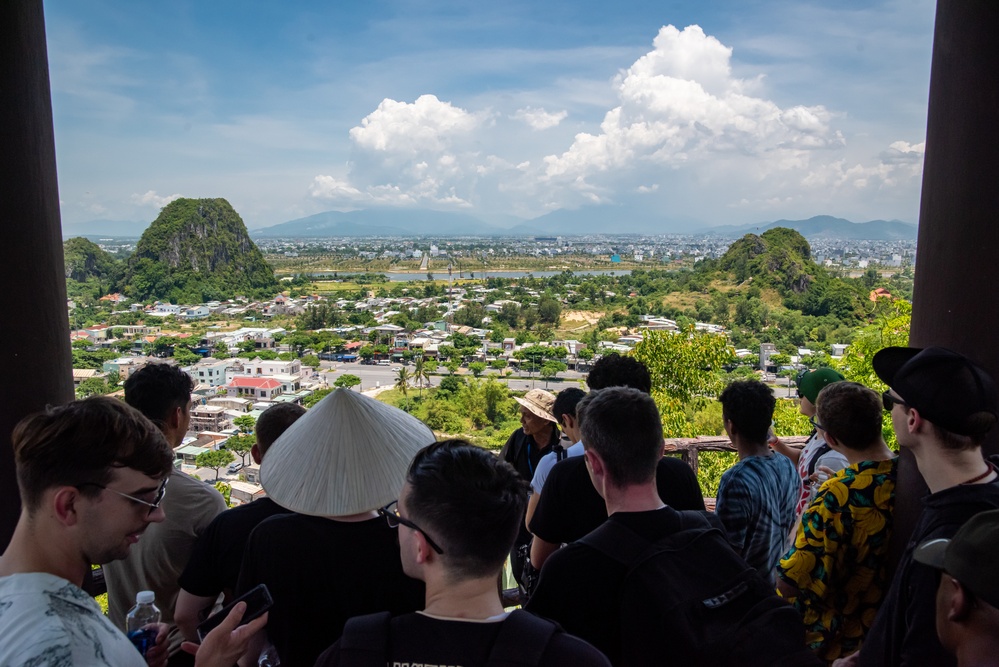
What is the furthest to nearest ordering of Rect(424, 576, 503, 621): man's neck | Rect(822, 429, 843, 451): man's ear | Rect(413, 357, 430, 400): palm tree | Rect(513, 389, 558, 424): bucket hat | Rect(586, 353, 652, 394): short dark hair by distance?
Rect(413, 357, 430, 400): palm tree, Rect(513, 389, 558, 424): bucket hat, Rect(586, 353, 652, 394): short dark hair, Rect(822, 429, 843, 451): man's ear, Rect(424, 576, 503, 621): man's neck

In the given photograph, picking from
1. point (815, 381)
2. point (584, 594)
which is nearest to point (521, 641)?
point (584, 594)

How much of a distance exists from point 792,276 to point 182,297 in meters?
13.4

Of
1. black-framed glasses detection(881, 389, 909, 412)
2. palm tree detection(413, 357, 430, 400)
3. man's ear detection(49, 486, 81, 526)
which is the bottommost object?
palm tree detection(413, 357, 430, 400)

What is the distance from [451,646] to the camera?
3.04 feet

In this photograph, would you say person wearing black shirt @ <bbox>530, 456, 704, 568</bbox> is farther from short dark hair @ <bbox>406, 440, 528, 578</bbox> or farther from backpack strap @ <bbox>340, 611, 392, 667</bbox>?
backpack strap @ <bbox>340, 611, 392, 667</bbox>

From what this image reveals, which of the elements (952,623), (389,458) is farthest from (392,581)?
(952,623)

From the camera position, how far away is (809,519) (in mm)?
1662

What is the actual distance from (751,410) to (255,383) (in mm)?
5787

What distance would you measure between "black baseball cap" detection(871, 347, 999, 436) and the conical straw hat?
1.14 m

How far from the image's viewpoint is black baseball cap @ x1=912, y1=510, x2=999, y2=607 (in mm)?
879

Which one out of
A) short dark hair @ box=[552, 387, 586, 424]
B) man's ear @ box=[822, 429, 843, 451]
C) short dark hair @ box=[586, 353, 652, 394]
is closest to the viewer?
man's ear @ box=[822, 429, 843, 451]

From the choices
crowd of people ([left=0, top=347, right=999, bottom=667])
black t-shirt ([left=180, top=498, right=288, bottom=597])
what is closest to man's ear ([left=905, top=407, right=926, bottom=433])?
crowd of people ([left=0, top=347, right=999, bottom=667])

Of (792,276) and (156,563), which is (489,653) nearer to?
(156,563)

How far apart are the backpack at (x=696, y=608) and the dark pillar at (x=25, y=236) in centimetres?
163
